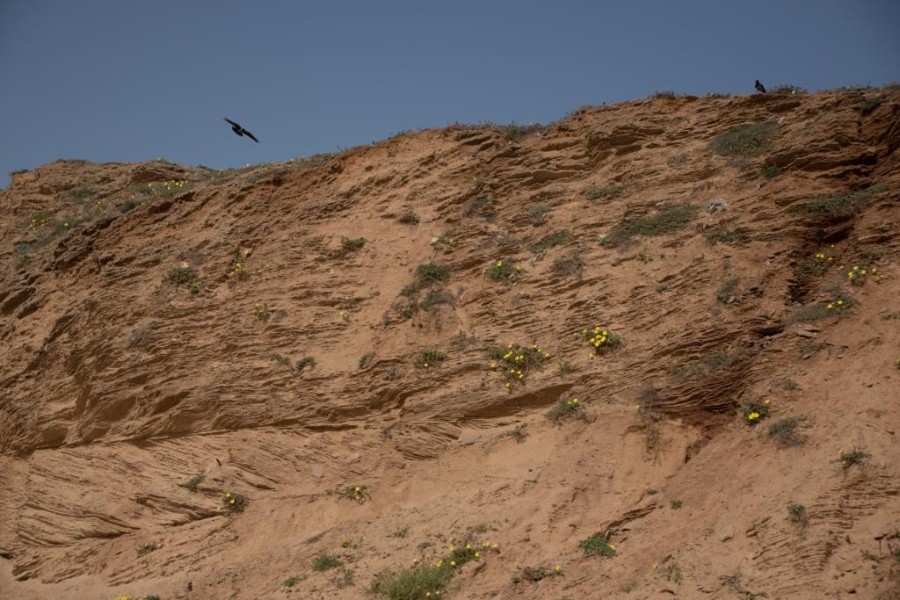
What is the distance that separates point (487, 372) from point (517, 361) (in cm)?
47

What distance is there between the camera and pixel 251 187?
1717 centimetres

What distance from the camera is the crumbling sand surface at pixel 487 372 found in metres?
9.03

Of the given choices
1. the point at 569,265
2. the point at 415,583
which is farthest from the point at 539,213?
the point at 415,583

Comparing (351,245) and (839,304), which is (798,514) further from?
(351,245)

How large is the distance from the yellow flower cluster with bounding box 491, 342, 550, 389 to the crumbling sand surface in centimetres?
9

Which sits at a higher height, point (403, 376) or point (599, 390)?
point (403, 376)

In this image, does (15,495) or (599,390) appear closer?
(599,390)

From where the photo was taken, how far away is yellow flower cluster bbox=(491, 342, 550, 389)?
461 inches

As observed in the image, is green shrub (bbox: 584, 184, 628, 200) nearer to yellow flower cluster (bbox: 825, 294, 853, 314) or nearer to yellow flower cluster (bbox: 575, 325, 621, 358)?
yellow flower cluster (bbox: 575, 325, 621, 358)

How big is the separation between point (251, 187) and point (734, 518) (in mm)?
11997

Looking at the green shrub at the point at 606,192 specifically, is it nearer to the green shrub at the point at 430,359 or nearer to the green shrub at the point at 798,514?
the green shrub at the point at 430,359

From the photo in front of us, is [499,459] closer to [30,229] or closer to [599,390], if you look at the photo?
[599,390]

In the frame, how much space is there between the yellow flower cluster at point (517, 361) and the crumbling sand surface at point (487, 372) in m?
0.09

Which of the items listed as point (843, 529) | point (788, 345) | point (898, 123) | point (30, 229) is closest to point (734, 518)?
point (843, 529)
